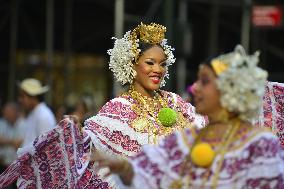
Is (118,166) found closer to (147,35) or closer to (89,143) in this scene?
(89,143)

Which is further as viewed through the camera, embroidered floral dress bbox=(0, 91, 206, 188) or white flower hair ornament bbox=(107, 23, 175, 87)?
white flower hair ornament bbox=(107, 23, 175, 87)

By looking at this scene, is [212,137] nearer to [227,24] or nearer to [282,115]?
[282,115]

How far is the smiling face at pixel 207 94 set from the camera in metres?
4.93

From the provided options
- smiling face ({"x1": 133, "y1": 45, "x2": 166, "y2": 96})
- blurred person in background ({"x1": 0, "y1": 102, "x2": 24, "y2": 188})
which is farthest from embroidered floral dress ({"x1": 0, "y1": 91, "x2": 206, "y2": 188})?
blurred person in background ({"x1": 0, "y1": 102, "x2": 24, "y2": 188})

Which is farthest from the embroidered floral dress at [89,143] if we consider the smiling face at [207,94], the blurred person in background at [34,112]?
the blurred person in background at [34,112]

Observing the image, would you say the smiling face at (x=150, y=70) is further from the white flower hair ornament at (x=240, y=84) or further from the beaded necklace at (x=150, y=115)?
the white flower hair ornament at (x=240, y=84)

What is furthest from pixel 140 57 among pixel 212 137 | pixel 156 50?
pixel 212 137

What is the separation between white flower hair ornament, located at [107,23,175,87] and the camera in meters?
7.32

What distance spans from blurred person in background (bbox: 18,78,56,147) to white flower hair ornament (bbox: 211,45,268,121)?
5.46 m

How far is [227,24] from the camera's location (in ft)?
62.0

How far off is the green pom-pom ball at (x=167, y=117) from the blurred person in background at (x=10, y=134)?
426 centimetres

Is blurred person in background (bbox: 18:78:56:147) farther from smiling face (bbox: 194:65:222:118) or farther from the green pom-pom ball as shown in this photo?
smiling face (bbox: 194:65:222:118)

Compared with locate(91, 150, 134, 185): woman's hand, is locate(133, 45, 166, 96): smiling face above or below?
above

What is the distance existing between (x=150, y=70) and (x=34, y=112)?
12.1 feet
